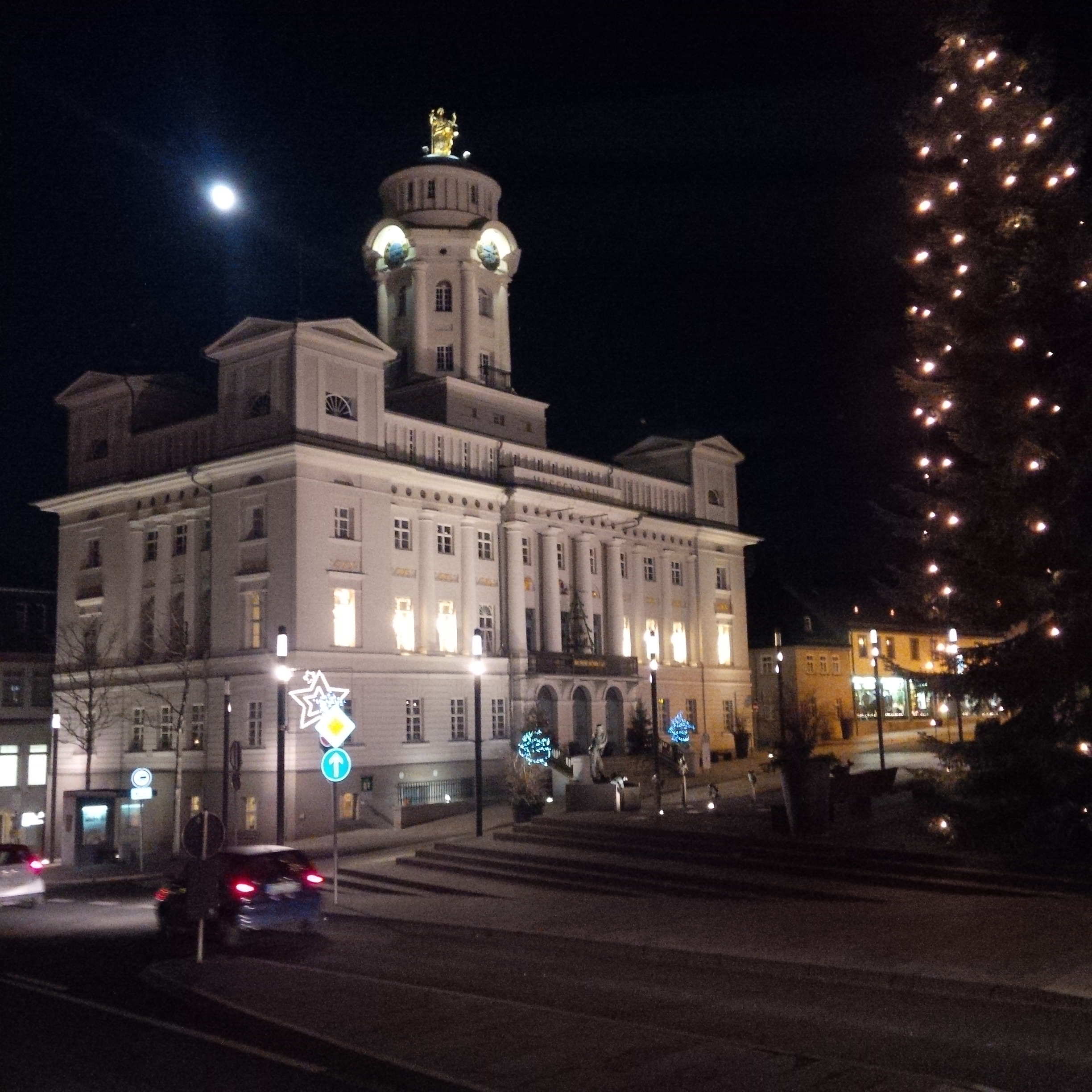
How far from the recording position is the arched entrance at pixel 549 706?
174 ft

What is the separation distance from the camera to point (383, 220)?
190ft

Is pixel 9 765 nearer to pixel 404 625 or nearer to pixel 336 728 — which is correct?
pixel 404 625

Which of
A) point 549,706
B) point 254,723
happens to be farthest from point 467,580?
point 254,723

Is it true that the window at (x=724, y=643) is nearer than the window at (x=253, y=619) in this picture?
No

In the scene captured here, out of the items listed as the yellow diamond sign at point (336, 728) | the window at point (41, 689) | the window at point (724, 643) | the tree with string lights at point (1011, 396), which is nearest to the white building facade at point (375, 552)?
the window at point (724, 643)

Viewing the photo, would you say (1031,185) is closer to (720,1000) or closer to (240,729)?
(720,1000)

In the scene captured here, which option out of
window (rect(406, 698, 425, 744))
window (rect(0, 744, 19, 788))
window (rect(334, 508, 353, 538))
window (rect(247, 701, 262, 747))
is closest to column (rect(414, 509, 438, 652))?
window (rect(406, 698, 425, 744))

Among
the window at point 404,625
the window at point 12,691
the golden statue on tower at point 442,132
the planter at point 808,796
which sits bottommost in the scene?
the planter at point 808,796

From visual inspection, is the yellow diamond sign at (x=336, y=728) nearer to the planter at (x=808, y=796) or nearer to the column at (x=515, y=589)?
the planter at (x=808, y=796)

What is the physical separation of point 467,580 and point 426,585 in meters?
2.49

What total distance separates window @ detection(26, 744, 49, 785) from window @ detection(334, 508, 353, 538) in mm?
25563

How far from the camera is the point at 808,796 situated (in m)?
25.2

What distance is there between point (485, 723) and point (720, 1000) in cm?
3760

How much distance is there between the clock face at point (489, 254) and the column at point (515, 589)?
1363 centimetres
